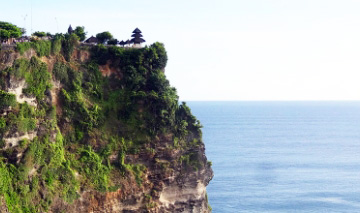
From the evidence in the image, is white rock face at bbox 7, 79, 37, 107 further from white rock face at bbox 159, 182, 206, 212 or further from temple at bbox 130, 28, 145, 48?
white rock face at bbox 159, 182, 206, 212

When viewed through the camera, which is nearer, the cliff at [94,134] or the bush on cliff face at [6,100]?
the bush on cliff face at [6,100]

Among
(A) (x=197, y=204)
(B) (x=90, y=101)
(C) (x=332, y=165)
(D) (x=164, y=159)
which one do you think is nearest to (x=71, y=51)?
(B) (x=90, y=101)

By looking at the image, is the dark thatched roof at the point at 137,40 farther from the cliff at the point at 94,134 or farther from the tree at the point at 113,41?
the cliff at the point at 94,134

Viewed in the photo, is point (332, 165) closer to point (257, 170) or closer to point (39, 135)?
point (257, 170)

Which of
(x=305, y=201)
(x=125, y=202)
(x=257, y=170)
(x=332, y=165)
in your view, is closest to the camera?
(x=125, y=202)

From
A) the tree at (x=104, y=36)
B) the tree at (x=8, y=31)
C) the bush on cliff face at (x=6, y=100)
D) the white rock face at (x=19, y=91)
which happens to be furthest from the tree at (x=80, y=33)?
the bush on cliff face at (x=6, y=100)

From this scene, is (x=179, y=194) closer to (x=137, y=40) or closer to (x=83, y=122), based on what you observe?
(x=83, y=122)
